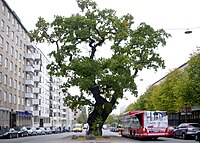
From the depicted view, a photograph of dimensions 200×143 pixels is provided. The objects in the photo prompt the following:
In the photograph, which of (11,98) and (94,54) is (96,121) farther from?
(11,98)

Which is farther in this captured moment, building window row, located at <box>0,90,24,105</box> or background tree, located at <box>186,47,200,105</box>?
building window row, located at <box>0,90,24,105</box>

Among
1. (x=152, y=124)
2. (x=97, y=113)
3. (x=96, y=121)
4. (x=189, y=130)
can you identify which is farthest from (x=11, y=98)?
(x=152, y=124)

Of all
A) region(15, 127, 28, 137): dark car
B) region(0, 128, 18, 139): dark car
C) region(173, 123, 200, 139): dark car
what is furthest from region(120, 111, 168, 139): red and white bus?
region(15, 127, 28, 137): dark car

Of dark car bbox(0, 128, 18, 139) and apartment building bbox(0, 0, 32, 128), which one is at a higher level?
apartment building bbox(0, 0, 32, 128)

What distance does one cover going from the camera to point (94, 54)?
40438mm

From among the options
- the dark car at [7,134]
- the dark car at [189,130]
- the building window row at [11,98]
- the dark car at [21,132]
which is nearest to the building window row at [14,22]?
the building window row at [11,98]

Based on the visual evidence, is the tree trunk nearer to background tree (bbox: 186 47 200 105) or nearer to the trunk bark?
the trunk bark

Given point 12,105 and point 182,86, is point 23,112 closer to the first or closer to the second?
point 12,105

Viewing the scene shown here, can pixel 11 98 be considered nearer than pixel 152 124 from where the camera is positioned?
No

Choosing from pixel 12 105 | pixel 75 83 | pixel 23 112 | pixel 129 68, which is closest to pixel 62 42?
pixel 75 83

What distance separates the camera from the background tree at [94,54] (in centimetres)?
3734

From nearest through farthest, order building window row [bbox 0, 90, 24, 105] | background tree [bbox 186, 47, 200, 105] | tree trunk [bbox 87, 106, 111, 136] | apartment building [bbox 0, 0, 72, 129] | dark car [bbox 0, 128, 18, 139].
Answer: background tree [bbox 186, 47, 200, 105] < tree trunk [bbox 87, 106, 111, 136] < dark car [bbox 0, 128, 18, 139] < building window row [bbox 0, 90, 24, 105] < apartment building [bbox 0, 0, 72, 129]

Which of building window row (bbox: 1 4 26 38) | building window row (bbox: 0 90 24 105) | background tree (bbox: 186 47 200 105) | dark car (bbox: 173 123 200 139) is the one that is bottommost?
dark car (bbox: 173 123 200 139)

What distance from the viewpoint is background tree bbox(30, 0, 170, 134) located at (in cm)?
3734
